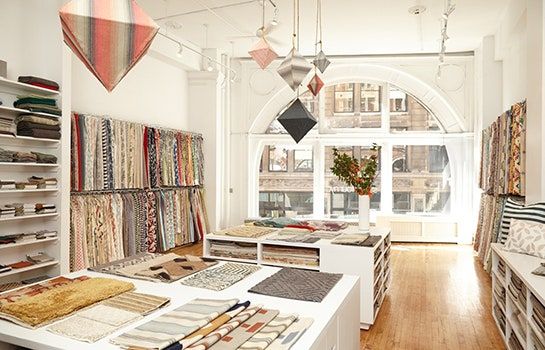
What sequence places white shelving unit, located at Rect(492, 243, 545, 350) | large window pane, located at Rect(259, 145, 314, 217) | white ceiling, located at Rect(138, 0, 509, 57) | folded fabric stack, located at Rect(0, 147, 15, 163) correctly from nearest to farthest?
white shelving unit, located at Rect(492, 243, 545, 350) < folded fabric stack, located at Rect(0, 147, 15, 163) < white ceiling, located at Rect(138, 0, 509, 57) < large window pane, located at Rect(259, 145, 314, 217)

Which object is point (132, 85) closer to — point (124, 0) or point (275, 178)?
point (275, 178)

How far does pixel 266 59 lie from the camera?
4121mm

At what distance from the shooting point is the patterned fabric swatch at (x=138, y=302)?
1.74 meters

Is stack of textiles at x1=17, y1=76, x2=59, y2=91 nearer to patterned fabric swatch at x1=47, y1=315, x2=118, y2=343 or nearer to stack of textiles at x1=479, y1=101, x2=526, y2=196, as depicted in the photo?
patterned fabric swatch at x1=47, y1=315, x2=118, y2=343

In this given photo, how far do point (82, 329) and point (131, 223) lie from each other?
471cm

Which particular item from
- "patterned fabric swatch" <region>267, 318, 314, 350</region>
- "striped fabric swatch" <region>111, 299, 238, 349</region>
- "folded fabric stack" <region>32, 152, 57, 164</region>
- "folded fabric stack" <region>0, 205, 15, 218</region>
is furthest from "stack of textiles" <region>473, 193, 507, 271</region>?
"folded fabric stack" <region>0, 205, 15, 218</region>

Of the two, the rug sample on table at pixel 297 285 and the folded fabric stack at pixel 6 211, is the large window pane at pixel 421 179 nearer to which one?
the folded fabric stack at pixel 6 211

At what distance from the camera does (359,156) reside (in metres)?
9.12

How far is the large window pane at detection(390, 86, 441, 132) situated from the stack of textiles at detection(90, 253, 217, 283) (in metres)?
7.09

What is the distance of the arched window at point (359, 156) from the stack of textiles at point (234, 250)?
513 centimetres

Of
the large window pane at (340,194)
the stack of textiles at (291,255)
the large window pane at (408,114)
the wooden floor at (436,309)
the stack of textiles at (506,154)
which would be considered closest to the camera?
the wooden floor at (436,309)

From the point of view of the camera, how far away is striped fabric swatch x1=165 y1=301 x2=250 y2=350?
139cm

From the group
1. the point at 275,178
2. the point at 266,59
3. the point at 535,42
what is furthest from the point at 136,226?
the point at 535,42

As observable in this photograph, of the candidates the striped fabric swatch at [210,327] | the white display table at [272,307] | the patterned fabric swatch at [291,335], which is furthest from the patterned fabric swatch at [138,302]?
the patterned fabric swatch at [291,335]
